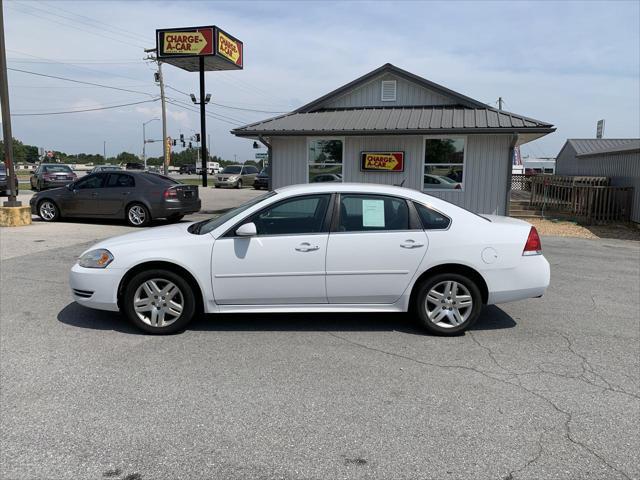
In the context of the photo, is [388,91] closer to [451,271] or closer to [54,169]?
[451,271]

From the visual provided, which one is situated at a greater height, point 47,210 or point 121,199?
point 121,199

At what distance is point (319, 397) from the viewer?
3.55 meters

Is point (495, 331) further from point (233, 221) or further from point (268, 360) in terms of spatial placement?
point (233, 221)

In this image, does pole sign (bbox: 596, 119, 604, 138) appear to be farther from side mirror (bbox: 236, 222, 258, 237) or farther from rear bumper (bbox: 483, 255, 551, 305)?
side mirror (bbox: 236, 222, 258, 237)

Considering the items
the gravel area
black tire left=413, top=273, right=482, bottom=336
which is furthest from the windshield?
the gravel area

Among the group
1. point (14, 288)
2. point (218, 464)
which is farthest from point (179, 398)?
point (14, 288)

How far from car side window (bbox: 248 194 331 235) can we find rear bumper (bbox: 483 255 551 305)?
170cm

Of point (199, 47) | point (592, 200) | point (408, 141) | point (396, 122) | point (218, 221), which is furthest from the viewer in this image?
point (199, 47)

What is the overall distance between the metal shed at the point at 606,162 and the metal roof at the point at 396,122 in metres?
4.75

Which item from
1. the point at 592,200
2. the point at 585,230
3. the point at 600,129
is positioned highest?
the point at 600,129

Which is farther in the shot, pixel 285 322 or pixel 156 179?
pixel 156 179

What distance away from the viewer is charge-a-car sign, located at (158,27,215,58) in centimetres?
2931

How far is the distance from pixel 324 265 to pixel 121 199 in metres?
9.75

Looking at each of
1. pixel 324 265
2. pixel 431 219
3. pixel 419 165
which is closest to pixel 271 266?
pixel 324 265
